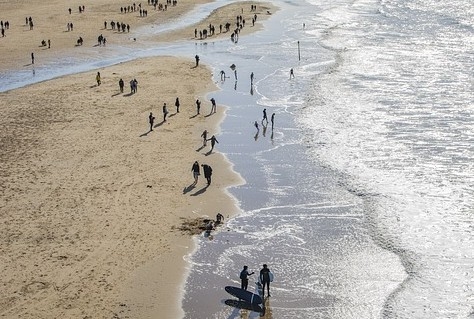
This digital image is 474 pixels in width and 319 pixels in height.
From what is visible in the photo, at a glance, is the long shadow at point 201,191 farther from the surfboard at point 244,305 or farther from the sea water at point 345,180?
the surfboard at point 244,305

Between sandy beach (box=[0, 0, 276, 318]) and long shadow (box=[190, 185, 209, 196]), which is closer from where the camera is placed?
sandy beach (box=[0, 0, 276, 318])

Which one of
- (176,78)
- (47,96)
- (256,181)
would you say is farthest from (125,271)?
(176,78)

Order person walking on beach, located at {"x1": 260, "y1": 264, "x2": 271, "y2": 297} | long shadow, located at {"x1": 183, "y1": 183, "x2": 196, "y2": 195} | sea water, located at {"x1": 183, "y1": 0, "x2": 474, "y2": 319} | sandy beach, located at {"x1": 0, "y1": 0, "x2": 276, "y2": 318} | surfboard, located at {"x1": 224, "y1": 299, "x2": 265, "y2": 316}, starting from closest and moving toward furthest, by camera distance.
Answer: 1. surfboard, located at {"x1": 224, "y1": 299, "x2": 265, "y2": 316}
2. person walking on beach, located at {"x1": 260, "y1": 264, "x2": 271, "y2": 297}
3. sandy beach, located at {"x1": 0, "y1": 0, "x2": 276, "y2": 318}
4. sea water, located at {"x1": 183, "y1": 0, "x2": 474, "y2": 319}
5. long shadow, located at {"x1": 183, "y1": 183, "x2": 196, "y2": 195}

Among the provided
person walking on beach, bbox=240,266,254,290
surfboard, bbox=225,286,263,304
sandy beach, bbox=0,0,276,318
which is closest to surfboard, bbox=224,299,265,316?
surfboard, bbox=225,286,263,304

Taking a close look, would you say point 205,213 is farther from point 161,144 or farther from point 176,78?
point 176,78

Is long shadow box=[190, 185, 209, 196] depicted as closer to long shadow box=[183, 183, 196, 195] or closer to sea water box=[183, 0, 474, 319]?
long shadow box=[183, 183, 196, 195]

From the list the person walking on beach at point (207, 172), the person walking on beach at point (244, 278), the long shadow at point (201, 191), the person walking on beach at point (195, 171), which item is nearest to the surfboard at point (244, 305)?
the person walking on beach at point (244, 278)

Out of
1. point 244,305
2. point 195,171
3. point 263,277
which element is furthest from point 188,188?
point 244,305
